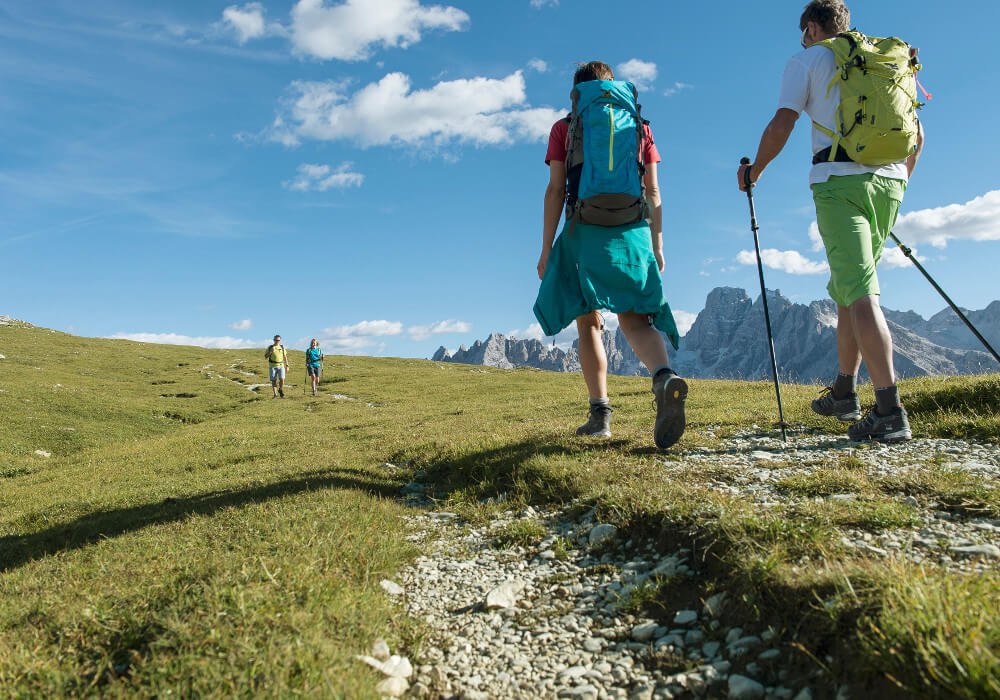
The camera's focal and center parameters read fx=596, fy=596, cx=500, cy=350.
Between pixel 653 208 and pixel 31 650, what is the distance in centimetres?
722

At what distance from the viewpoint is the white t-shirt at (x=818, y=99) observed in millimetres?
6215

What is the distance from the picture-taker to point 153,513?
7.85 m

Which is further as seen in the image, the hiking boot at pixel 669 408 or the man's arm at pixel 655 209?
the man's arm at pixel 655 209

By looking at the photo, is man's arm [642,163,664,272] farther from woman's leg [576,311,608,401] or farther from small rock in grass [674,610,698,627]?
small rock in grass [674,610,698,627]

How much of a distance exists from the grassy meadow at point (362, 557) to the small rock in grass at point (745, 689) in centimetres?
32

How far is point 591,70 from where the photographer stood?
717 cm

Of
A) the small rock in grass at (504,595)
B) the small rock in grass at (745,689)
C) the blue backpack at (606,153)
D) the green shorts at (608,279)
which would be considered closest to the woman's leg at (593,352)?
the green shorts at (608,279)

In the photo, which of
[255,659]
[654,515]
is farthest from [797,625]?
[255,659]

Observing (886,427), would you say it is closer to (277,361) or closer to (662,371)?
(662,371)

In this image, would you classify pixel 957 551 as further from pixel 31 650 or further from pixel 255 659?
pixel 31 650

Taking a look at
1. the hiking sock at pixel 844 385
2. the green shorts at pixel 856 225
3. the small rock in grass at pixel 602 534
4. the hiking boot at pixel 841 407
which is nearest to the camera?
the small rock in grass at pixel 602 534

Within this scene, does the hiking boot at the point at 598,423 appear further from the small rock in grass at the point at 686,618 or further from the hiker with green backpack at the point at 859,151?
the small rock in grass at the point at 686,618

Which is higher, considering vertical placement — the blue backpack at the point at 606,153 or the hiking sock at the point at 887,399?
the blue backpack at the point at 606,153

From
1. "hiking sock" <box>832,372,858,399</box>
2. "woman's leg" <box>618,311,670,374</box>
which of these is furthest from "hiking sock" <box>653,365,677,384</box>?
"hiking sock" <box>832,372,858,399</box>
